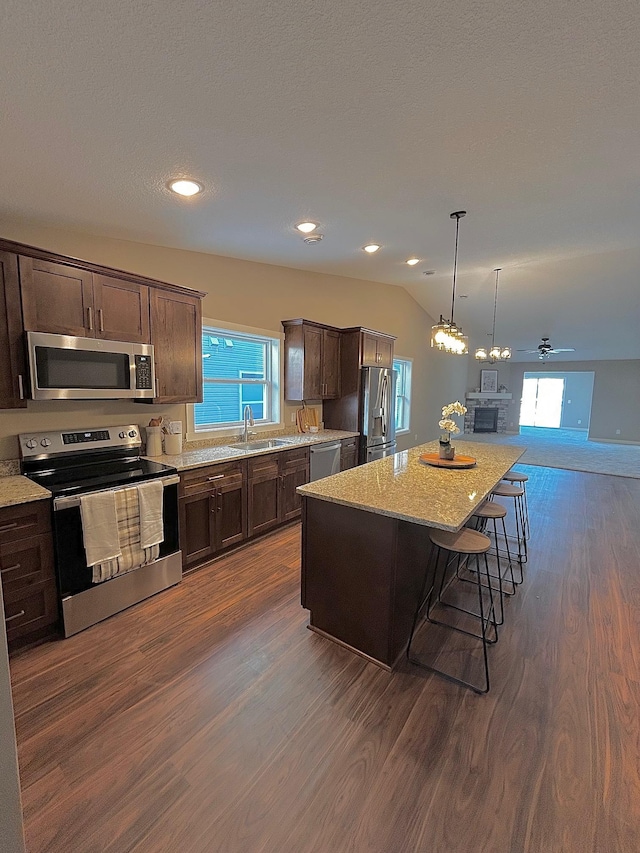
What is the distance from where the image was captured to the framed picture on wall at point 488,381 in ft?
36.4

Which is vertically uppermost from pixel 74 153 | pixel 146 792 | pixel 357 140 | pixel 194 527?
pixel 357 140

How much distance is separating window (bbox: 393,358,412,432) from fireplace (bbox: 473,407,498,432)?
16.3ft

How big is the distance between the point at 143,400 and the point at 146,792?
7.96 ft

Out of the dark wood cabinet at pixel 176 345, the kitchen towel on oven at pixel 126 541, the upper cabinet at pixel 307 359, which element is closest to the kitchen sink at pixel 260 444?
the upper cabinet at pixel 307 359

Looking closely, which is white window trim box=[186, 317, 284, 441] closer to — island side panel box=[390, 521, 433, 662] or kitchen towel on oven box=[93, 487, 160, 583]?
kitchen towel on oven box=[93, 487, 160, 583]

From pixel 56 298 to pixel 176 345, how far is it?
0.88 metres

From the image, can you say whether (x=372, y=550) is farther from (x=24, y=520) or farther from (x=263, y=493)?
(x=24, y=520)

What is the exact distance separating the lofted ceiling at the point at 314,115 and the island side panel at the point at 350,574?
6.32 feet

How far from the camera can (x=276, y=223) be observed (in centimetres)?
284

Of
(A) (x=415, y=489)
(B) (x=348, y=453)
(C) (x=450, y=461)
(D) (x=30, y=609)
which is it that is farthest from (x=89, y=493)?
(B) (x=348, y=453)

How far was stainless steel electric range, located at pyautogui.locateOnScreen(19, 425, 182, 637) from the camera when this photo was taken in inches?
→ 86.0

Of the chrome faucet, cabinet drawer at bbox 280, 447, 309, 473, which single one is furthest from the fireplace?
the chrome faucet

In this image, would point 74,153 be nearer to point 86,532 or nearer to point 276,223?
point 276,223

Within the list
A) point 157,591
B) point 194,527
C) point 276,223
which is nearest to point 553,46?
point 276,223
